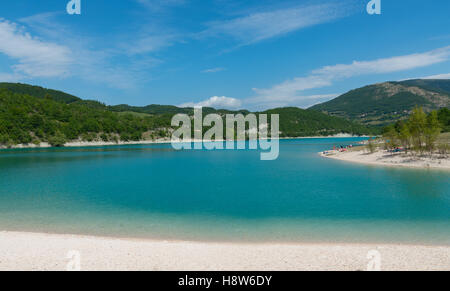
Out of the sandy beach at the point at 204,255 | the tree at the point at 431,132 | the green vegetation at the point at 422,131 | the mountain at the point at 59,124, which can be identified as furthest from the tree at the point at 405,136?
the mountain at the point at 59,124

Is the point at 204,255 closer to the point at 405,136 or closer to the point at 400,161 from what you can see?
the point at 400,161

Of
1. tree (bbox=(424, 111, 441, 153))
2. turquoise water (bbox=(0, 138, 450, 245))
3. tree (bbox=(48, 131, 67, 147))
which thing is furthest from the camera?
tree (bbox=(48, 131, 67, 147))

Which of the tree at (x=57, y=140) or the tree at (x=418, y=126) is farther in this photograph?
the tree at (x=57, y=140)

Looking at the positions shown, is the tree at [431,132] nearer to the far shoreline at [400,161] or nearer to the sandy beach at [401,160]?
the sandy beach at [401,160]

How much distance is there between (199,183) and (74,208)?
11.8 meters

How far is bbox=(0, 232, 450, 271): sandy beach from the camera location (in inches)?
304

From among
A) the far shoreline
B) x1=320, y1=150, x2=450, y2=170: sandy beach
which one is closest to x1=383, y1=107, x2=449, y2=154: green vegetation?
x1=320, y1=150, x2=450, y2=170: sandy beach

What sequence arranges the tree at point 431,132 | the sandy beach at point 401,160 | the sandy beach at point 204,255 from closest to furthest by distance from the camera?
the sandy beach at point 204,255
the sandy beach at point 401,160
the tree at point 431,132

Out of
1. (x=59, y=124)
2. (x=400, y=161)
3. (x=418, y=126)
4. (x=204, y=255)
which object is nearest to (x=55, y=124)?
(x=59, y=124)

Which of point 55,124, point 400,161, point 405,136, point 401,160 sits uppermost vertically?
point 55,124

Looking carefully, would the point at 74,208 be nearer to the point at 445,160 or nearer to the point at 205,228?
the point at 205,228

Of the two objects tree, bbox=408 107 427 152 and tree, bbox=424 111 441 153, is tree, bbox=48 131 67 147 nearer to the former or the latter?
tree, bbox=408 107 427 152

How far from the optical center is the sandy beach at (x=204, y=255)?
25.4ft

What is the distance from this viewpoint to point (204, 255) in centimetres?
877
